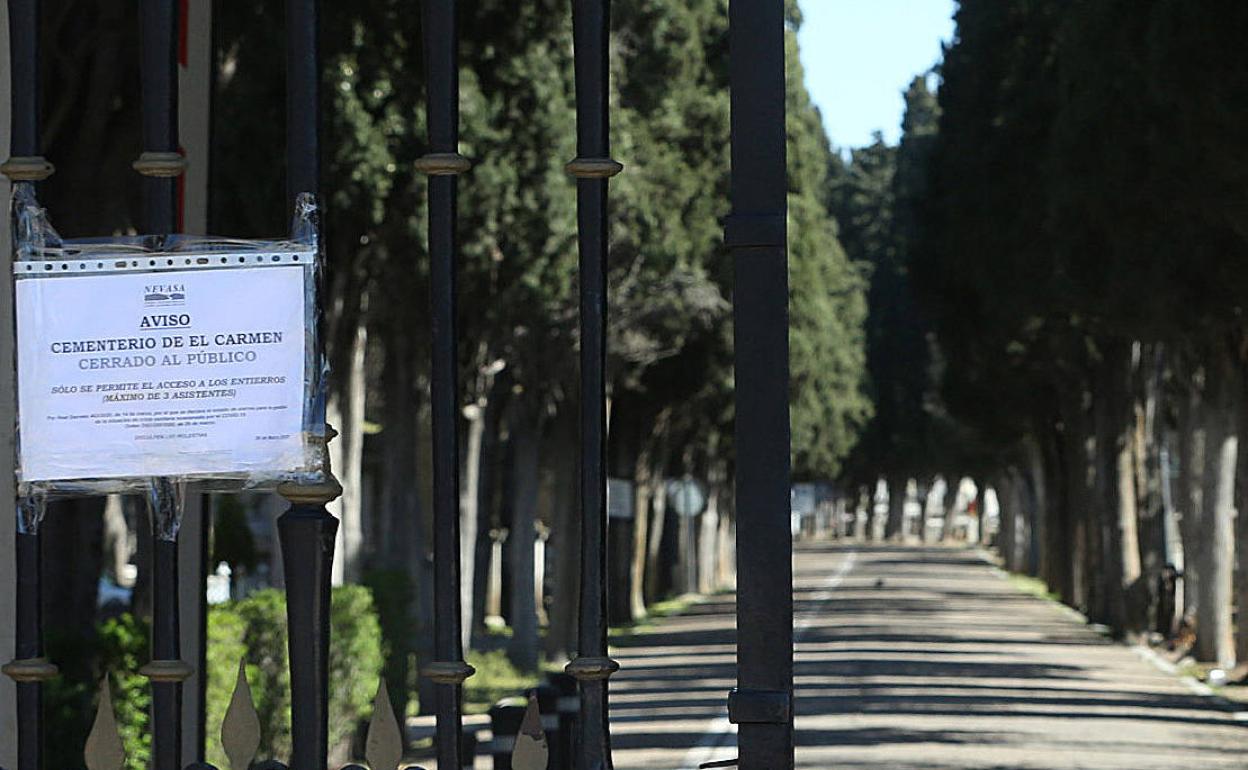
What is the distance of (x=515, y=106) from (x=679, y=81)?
8.89 metres

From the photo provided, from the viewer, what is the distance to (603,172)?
4.59 m

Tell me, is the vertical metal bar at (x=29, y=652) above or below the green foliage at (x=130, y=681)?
above

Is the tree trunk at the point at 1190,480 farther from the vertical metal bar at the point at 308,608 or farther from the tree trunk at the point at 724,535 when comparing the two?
the tree trunk at the point at 724,535

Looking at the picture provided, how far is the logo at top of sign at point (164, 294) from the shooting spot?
4.41 m

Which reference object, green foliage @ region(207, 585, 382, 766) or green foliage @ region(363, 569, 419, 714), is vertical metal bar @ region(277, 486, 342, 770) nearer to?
green foliage @ region(207, 585, 382, 766)

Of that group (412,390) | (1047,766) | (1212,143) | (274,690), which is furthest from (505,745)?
(412,390)

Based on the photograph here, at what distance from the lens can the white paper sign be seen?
14.4ft

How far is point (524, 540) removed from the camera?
106ft

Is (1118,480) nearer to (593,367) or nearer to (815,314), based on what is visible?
(815,314)

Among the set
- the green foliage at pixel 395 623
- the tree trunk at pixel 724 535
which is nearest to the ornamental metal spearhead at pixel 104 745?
the green foliage at pixel 395 623

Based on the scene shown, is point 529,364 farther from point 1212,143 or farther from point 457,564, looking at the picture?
point 457,564

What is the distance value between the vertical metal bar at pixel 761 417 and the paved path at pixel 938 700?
12.9 meters

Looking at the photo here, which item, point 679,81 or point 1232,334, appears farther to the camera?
point 679,81

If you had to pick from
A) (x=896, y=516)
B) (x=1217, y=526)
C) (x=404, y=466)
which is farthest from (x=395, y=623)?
(x=896, y=516)
